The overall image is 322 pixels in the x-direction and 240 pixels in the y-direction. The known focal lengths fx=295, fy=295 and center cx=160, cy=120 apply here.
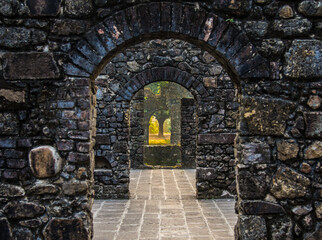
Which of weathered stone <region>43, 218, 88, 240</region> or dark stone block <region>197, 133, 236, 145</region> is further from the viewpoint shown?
dark stone block <region>197, 133, 236, 145</region>

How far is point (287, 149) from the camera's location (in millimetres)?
2912

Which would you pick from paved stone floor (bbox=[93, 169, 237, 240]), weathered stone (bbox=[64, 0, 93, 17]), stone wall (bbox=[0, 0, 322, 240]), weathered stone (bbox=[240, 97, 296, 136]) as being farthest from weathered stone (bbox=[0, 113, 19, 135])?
weathered stone (bbox=[240, 97, 296, 136])

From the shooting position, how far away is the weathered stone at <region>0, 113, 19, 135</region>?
2939mm

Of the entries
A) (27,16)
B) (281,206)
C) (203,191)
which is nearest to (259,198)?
(281,206)

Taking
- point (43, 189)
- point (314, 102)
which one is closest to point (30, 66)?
point (43, 189)

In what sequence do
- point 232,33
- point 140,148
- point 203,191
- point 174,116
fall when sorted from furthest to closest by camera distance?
point 174,116 → point 140,148 → point 203,191 → point 232,33

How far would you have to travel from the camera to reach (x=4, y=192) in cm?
291

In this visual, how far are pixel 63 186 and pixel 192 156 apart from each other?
23.7ft

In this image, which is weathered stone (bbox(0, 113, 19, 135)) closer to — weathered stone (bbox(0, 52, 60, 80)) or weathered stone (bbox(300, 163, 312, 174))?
weathered stone (bbox(0, 52, 60, 80))

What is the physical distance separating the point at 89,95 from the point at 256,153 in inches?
69.5

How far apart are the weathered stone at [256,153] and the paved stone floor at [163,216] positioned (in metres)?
1.64

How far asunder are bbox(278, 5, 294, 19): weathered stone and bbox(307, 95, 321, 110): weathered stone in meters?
0.83

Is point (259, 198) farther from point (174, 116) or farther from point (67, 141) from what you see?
point (174, 116)

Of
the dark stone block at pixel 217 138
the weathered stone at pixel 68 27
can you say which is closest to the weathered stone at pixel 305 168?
the weathered stone at pixel 68 27
